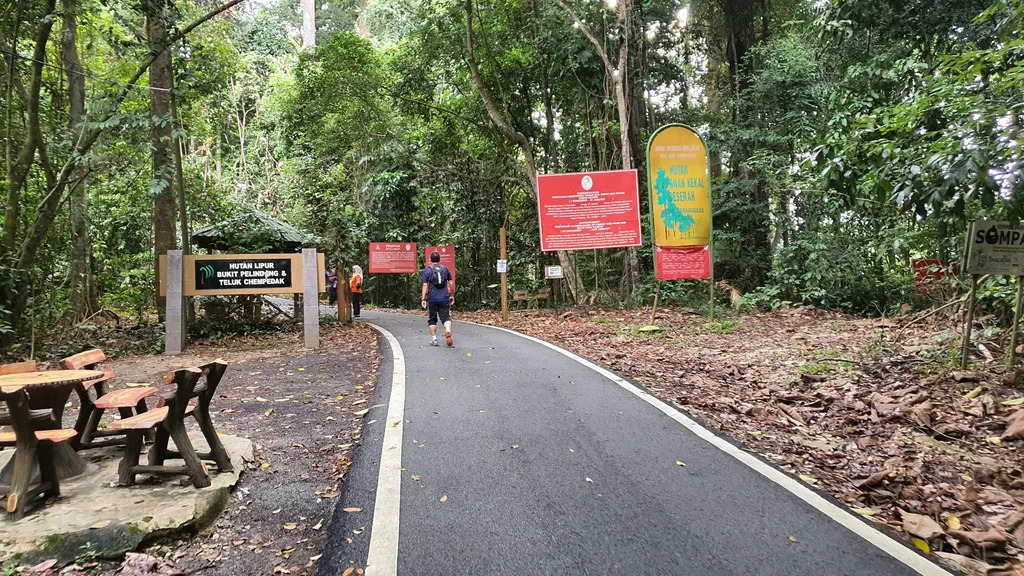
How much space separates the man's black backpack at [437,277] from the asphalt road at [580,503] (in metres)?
4.81

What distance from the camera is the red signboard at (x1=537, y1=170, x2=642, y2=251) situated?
14.9 meters

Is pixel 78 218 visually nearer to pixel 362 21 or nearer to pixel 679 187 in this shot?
pixel 679 187

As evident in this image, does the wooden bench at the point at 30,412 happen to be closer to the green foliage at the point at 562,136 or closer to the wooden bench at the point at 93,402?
the wooden bench at the point at 93,402

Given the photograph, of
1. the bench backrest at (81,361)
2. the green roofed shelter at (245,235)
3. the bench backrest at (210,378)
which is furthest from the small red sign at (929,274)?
the green roofed shelter at (245,235)

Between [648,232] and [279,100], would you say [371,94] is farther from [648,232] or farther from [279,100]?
[648,232]

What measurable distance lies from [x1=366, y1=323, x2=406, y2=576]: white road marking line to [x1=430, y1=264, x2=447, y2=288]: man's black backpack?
15.0ft

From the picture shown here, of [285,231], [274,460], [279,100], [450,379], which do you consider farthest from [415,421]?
[279,100]

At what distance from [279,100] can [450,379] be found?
69.0ft

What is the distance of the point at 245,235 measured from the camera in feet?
43.3

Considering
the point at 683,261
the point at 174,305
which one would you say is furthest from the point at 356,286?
the point at 683,261

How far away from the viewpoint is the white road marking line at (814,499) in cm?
315

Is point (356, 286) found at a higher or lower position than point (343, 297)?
higher

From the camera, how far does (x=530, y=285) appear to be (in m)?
23.6

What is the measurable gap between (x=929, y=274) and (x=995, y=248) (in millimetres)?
5861
